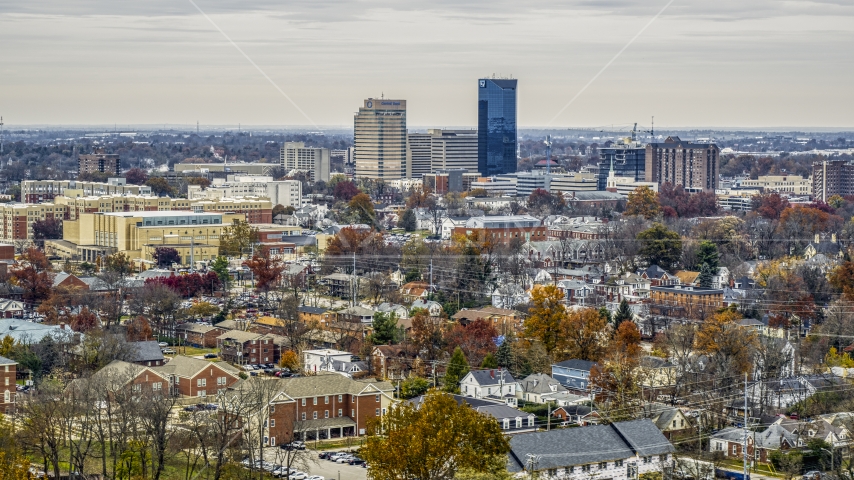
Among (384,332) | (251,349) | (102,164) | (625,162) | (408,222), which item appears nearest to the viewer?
(384,332)

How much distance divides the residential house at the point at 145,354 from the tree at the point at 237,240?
14.8 m

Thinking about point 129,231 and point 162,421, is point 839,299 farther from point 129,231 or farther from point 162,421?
point 129,231

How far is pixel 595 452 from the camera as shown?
14.9m

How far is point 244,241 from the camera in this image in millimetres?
37156

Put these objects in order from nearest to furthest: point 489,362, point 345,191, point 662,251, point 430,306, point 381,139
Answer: point 489,362 < point 430,306 < point 662,251 < point 345,191 < point 381,139

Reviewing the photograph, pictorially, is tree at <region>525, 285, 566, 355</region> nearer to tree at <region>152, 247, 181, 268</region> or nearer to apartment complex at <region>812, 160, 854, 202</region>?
tree at <region>152, 247, 181, 268</region>

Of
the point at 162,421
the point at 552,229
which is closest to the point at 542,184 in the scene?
the point at 552,229

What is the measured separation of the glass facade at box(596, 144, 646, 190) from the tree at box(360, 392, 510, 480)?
55.2 metres

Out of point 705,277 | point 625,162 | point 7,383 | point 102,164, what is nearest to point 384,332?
point 7,383

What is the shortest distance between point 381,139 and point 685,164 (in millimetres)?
16668

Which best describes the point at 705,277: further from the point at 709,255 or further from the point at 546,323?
the point at 546,323

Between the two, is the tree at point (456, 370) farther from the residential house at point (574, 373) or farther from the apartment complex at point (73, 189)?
the apartment complex at point (73, 189)

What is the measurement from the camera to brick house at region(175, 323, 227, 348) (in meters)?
24.2

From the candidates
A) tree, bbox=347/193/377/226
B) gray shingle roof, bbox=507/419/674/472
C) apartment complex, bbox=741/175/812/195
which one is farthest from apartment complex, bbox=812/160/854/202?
gray shingle roof, bbox=507/419/674/472
